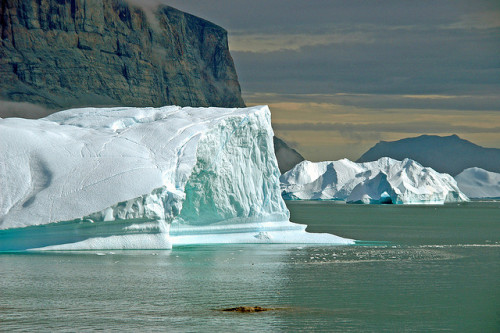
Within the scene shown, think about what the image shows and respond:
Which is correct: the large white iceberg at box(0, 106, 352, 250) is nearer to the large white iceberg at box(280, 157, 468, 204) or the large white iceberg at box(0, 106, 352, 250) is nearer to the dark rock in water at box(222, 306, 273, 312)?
the dark rock in water at box(222, 306, 273, 312)

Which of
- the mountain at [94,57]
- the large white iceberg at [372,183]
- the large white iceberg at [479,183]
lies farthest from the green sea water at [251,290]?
the large white iceberg at [479,183]

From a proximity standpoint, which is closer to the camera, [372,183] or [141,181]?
[141,181]

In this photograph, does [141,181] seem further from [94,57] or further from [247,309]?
[94,57]

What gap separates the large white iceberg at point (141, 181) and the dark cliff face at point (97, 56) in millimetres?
98003

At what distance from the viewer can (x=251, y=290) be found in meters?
20.4

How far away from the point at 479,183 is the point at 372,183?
47.0 m

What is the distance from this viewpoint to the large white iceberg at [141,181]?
26.0 meters

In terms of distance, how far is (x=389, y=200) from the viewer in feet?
344

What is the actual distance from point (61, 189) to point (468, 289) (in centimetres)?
1296

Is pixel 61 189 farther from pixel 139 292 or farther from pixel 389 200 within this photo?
pixel 389 200

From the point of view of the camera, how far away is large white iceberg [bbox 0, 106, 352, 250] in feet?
85.4

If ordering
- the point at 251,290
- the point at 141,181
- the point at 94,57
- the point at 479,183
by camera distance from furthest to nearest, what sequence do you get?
the point at 479,183 < the point at 94,57 < the point at 141,181 < the point at 251,290

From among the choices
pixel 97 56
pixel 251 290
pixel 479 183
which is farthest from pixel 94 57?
pixel 251 290

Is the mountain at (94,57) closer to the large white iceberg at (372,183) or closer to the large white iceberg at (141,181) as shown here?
the large white iceberg at (372,183)
